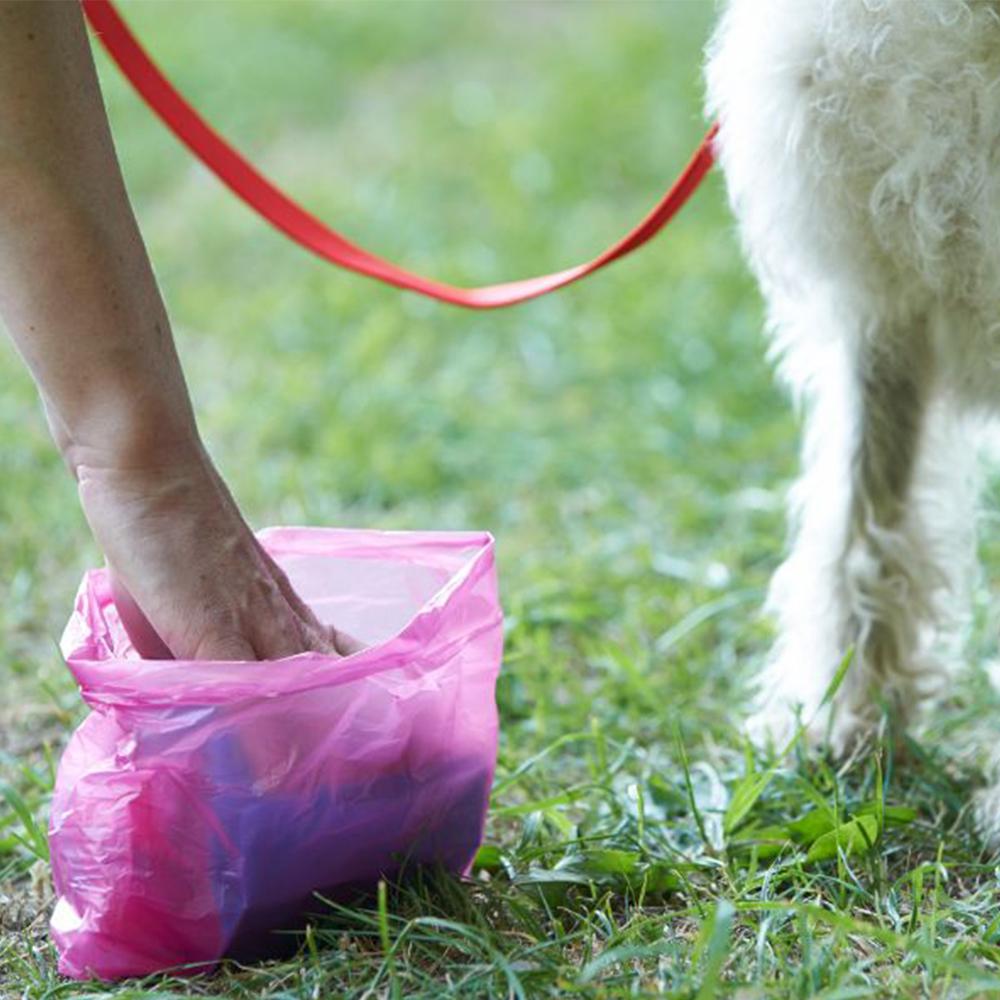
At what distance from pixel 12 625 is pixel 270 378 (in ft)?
3.94

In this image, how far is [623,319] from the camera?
397cm

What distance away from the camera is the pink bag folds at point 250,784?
1.65m

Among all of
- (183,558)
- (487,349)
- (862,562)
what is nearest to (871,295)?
(862,562)

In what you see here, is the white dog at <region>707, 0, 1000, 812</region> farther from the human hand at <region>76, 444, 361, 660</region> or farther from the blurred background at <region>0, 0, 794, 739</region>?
the human hand at <region>76, 444, 361, 660</region>

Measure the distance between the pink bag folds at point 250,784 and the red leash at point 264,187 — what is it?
0.53 metres

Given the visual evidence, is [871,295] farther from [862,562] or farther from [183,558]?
[183,558]

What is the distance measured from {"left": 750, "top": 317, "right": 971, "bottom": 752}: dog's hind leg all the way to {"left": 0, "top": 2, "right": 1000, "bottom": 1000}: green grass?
91 mm

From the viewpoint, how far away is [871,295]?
199 centimetres

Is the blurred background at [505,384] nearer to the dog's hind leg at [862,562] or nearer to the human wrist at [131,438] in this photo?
the dog's hind leg at [862,562]

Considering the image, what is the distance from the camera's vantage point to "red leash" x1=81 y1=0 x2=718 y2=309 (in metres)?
2.21

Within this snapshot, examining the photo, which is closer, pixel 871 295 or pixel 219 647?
pixel 219 647

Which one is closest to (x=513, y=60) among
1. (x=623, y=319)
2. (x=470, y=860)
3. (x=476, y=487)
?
(x=623, y=319)

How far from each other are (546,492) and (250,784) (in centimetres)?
168

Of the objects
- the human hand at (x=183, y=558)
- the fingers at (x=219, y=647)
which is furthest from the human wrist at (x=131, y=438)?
the fingers at (x=219, y=647)
